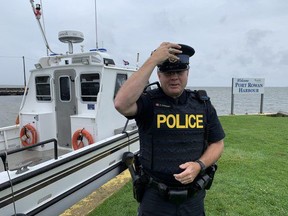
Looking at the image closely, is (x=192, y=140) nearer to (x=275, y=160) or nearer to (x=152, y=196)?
(x=152, y=196)

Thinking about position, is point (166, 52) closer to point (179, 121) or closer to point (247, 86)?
point (179, 121)

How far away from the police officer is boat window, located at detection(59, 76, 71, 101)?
13.2 feet

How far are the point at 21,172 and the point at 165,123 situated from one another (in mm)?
1924

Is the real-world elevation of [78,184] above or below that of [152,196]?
below

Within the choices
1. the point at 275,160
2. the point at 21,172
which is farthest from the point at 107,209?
the point at 275,160

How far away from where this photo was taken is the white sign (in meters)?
15.4

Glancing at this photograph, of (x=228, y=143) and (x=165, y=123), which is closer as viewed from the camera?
(x=165, y=123)

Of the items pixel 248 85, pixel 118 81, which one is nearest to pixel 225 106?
pixel 248 85

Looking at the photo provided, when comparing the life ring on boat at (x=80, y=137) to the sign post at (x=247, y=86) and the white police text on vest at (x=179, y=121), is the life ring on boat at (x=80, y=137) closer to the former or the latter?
the white police text on vest at (x=179, y=121)

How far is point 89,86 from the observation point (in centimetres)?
541

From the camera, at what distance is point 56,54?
599cm

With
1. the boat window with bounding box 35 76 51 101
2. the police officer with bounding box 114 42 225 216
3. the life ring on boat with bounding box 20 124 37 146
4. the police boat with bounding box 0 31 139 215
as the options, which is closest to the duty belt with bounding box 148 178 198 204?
the police officer with bounding box 114 42 225 216

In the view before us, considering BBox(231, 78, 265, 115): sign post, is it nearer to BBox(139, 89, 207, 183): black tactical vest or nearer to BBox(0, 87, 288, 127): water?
BBox(0, 87, 288, 127): water

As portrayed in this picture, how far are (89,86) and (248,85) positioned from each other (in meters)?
12.7
